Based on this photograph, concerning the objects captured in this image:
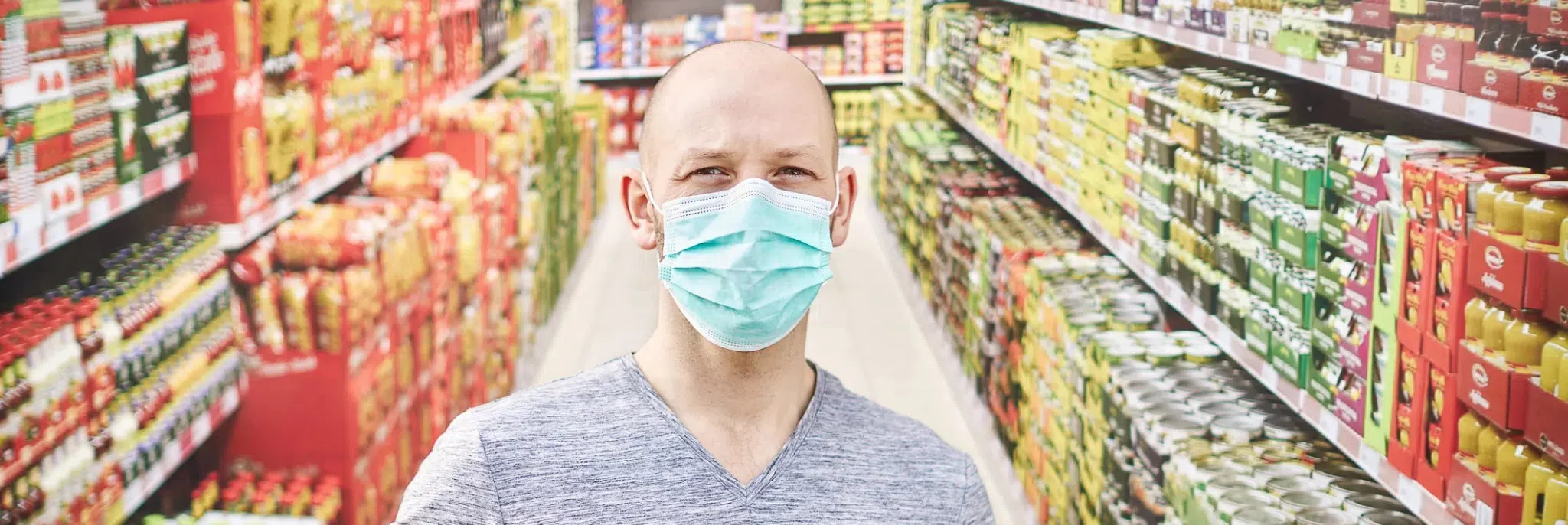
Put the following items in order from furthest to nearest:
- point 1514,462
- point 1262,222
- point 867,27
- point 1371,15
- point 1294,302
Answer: point 867,27 → point 1262,222 → point 1294,302 → point 1371,15 → point 1514,462

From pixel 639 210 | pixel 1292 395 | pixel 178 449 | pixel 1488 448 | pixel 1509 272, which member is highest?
pixel 639 210

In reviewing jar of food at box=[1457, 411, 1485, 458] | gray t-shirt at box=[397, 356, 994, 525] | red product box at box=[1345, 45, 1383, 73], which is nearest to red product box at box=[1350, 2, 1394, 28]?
red product box at box=[1345, 45, 1383, 73]

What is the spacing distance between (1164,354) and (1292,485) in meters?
0.85

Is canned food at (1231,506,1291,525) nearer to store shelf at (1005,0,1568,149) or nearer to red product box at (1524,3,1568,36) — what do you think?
store shelf at (1005,0,1568,149)

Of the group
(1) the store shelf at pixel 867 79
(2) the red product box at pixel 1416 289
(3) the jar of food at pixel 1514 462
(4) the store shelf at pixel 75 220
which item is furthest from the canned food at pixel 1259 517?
(1) the store shelf at pixel 867 79

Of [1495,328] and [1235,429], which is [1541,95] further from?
[1235,429]

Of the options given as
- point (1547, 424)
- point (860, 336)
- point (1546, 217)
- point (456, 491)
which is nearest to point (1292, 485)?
point (1547, 424)

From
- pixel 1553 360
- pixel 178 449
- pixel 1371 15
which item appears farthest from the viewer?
pixel 178 449

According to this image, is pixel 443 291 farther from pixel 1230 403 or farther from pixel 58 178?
pixel 1230 403

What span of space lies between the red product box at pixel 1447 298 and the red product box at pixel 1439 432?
36 mm

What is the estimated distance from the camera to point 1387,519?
7.37ft

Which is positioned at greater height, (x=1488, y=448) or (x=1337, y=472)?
(x=1488, y=448)

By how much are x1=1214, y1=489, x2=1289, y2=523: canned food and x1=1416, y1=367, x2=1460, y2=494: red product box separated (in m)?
0.31

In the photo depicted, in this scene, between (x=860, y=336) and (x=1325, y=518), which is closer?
(x=1325, y=518)
